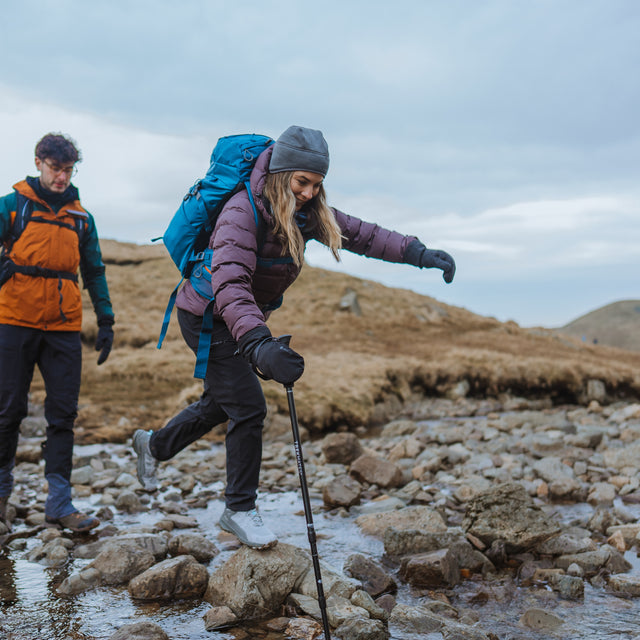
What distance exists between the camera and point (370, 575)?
526cm

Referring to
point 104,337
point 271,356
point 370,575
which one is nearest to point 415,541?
point 370,575

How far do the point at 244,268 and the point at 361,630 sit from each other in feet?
8.66

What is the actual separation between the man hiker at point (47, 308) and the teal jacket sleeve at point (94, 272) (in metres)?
0.26

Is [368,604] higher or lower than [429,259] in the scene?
lower

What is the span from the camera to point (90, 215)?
687 cm

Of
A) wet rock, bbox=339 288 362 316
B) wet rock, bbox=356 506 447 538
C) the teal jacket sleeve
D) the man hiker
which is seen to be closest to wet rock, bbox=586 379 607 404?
wet rock, bbox=339 288 362 316

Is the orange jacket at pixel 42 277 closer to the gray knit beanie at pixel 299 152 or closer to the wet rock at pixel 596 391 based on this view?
the gray knit beanie at pixel 299 152

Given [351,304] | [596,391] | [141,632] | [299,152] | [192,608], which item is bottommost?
[192,608]

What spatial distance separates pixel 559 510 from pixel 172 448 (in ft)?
15.7

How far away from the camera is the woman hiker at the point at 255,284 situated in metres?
4.41

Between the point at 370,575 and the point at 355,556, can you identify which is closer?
the point at 370,575

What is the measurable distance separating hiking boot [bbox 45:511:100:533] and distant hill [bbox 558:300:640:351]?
73255mm

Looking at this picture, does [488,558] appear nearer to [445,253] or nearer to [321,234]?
[445,253]

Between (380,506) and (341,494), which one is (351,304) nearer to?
(341,494)
